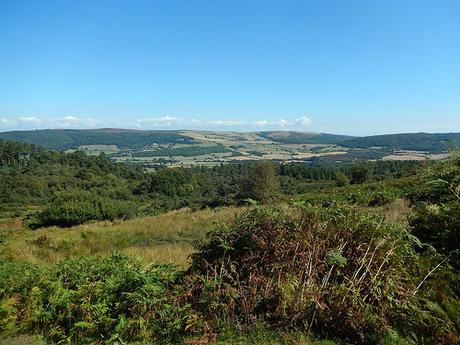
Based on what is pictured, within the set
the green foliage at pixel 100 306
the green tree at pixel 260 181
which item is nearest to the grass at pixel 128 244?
the green foliage at pixel 100 306

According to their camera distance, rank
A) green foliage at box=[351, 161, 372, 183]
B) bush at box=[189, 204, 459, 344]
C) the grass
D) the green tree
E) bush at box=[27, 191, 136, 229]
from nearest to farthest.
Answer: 1. bush at box=[189, 204, 459, 344]
2. the grass
3. bush at box=[27, 191, 136, 229]
4. the green tree
5. green foliage at box=[351, 161, 372, 183]

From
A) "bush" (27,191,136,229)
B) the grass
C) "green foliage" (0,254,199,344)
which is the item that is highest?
"green foliage" (0,254,199,344)

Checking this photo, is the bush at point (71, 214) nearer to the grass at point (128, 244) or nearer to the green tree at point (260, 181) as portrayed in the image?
the green tree at point (260, 181)

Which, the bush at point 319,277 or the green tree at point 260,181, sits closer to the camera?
the bush at point 319,277

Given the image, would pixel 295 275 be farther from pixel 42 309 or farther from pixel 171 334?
pixel 42 309

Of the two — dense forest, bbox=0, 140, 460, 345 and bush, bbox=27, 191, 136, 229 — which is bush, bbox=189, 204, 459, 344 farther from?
bush, bbox=27, 191, 136, 229

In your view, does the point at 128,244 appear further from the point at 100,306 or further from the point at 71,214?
the point at 71,214

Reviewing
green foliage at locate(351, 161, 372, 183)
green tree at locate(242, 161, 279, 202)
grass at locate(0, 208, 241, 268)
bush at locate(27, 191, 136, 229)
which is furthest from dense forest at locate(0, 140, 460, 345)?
green foliage at locate(351, 161, 372, 183)

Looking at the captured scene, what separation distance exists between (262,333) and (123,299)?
1.92 metres

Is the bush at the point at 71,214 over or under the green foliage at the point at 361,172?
under

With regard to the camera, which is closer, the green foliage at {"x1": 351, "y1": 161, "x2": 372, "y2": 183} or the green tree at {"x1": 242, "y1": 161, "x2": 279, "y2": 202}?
the green tree at {"x1": 242, "y1": 161, "x2": 279, "y2": 202}

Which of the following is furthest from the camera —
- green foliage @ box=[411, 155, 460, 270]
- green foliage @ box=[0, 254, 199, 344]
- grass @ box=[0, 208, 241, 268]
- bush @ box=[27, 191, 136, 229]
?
bush @ box=[27, 191, 136, 229]

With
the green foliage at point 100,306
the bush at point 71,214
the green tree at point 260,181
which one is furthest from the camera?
the green tree at point 260,181

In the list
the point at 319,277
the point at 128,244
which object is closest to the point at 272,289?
the point at 319,277
